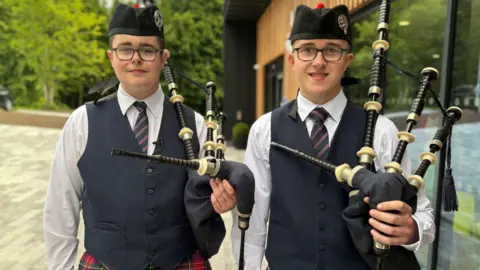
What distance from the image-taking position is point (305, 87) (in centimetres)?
154

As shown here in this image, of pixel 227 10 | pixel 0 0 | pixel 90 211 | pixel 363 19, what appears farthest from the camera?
pixel 0 0

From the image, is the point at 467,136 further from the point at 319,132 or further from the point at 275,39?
the point at 275,39

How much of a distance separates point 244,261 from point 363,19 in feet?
10.0

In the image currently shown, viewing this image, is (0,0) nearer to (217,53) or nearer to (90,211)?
(217,53)

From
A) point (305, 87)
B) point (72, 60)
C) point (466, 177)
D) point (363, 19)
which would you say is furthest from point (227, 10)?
point (72, 60)

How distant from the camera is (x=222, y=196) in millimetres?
1414

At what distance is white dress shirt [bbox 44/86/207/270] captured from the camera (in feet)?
5.35

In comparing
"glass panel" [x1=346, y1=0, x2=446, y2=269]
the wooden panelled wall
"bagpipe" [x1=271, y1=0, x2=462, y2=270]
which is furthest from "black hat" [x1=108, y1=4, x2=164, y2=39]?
the wooden panelled wall

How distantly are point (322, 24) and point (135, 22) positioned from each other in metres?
0.68

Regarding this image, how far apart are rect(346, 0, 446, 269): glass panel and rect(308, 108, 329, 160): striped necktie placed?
52.6 inches

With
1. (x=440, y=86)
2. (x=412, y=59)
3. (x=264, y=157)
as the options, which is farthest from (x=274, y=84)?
(x=264, y=157)

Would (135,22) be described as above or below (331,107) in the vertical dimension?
above

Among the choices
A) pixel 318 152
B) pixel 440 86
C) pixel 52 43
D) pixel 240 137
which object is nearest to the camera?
pixel 318 152

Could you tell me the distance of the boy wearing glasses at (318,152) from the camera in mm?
1480
